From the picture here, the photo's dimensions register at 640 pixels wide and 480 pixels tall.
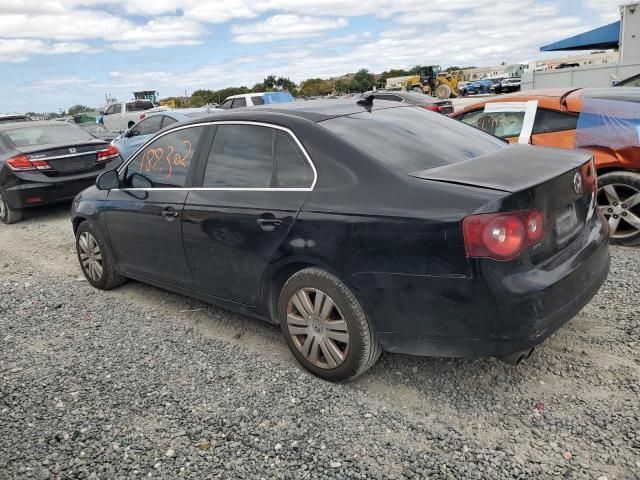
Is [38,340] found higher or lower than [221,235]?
lower

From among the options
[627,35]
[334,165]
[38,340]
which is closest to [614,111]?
[334,165]

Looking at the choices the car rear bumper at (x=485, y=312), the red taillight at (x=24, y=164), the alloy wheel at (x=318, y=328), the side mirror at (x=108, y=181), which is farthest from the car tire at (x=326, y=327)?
the red taillight at (x=24, y=164)

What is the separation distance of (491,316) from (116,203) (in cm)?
338

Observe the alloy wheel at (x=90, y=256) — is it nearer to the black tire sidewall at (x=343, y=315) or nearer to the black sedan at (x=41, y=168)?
the black tire sidewall at (x=343, y=315)

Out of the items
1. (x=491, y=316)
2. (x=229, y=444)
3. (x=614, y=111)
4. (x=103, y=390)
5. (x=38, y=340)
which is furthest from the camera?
(x=614, y=111)

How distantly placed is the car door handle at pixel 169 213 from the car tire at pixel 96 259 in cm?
118

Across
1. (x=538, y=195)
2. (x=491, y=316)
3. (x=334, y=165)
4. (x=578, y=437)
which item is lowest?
(x=578, y=437)

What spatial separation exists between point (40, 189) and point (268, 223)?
6575 mm

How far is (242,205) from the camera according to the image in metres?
3.56

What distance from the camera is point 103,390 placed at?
3.51 meters

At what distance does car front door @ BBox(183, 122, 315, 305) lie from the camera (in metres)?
3.37

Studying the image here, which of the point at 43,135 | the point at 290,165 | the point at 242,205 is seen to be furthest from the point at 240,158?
the point at 43,135

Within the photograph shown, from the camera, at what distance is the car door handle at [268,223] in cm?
334

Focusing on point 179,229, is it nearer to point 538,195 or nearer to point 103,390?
point 103,390
